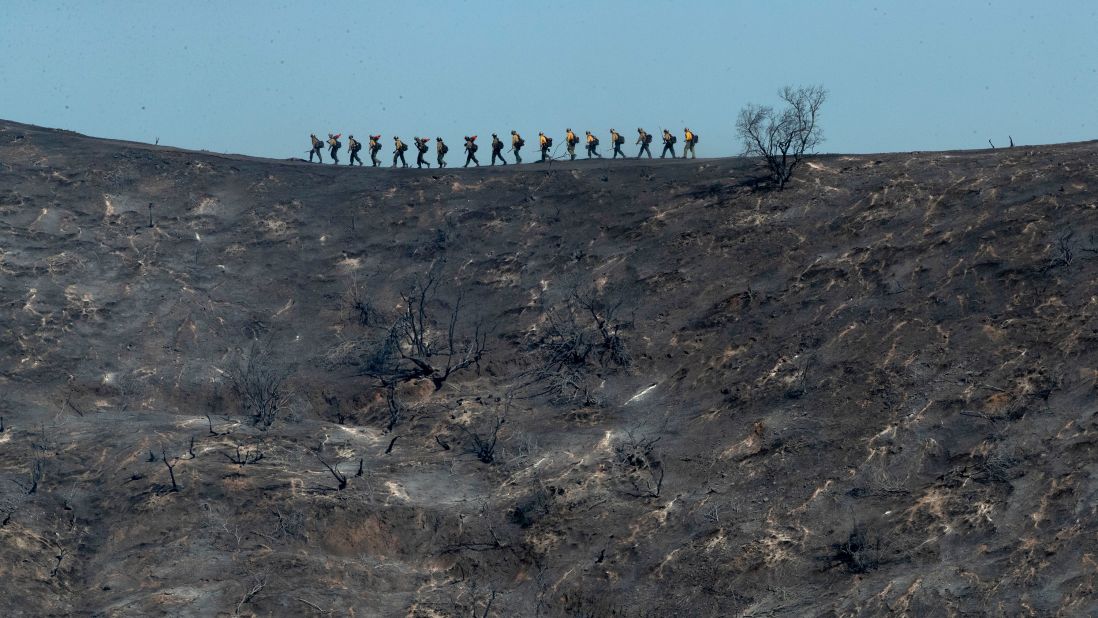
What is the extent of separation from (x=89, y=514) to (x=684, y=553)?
397 inches

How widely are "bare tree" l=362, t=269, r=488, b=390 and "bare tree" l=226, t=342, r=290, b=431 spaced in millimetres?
1987

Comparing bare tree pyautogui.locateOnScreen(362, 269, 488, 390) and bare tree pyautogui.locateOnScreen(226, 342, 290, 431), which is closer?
bare tree pyautogui.locateOnScreen(226, 342, 290, 431)

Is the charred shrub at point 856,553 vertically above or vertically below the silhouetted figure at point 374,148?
below

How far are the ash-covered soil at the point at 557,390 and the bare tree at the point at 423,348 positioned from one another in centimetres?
10

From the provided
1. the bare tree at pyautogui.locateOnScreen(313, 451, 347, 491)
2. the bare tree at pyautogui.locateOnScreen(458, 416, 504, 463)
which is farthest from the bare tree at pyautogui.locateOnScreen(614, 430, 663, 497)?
the bare tree at pyautogui.locateOnScreen(313, 451, 347, 491)

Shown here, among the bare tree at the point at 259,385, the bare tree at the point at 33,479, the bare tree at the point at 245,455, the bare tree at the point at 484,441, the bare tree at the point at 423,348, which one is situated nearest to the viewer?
the bare tree at the point at 33,479

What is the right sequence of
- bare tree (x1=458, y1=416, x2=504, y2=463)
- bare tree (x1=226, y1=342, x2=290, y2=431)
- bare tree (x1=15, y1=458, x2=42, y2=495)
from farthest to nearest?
bare tree (x1=226, y1=342, x2=290, y2=431), bare tree (x1=458, y1=416, x2=504, y2=463), bare tree (x1=15, y1=458, x2=42, y2=495)

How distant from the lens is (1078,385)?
1666cm

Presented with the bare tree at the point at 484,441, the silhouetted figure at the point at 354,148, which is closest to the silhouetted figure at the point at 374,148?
the silhouetted figure at the point at 354,148

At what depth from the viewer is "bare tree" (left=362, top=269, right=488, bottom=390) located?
2317 cm

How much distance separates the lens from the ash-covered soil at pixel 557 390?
15.7m

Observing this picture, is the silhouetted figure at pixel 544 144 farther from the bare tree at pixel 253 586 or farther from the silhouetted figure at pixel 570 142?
the bare tree at pixel 253 586

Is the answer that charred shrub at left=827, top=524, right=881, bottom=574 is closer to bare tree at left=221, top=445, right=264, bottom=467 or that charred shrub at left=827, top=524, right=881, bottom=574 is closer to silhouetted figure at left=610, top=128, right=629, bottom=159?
bare tree at left=221, top=445, right=264, bottom=467

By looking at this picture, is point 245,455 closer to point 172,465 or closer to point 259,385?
point 172,465
